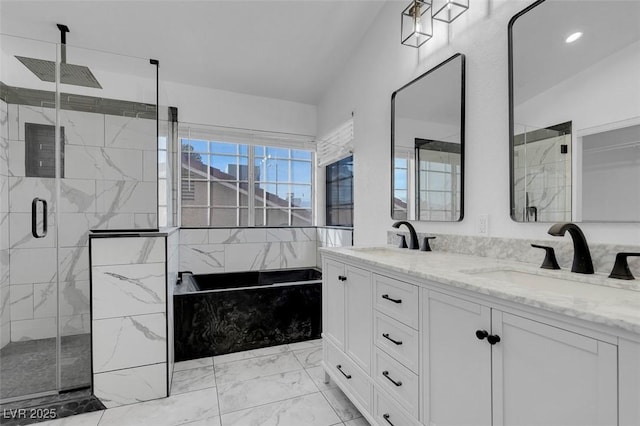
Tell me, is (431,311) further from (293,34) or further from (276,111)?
(276,111)

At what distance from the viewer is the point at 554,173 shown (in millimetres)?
1315

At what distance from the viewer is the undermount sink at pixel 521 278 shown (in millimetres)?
1141

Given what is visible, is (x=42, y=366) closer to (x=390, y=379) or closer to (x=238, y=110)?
(x=390, y=379)

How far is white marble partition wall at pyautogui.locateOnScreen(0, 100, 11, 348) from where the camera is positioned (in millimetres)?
2160

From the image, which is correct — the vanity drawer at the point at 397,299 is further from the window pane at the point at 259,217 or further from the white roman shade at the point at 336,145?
the window pane at the point at 259,217

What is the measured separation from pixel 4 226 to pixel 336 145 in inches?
114

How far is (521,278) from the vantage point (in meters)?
1.25

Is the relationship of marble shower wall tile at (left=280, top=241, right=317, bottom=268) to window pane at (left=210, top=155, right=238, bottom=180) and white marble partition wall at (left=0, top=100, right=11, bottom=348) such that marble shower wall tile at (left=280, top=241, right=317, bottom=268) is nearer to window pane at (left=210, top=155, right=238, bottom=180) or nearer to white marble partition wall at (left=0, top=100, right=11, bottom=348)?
window pane at (left=210, top=155, right=238, bottom=180)

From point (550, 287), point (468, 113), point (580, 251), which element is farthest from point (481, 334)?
point (468, 113)

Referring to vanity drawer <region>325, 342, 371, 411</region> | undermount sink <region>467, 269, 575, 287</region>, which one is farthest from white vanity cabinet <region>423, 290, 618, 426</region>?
vanity drawer <region>325, 342, 371, 411</region>

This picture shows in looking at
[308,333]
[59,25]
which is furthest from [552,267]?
[59,25]

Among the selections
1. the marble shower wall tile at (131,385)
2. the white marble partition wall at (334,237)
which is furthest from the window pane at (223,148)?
the marble shower wall tile at (131,385)

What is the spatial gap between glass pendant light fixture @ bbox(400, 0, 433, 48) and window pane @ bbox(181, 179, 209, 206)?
2666mm

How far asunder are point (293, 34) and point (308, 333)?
268 centimetres
